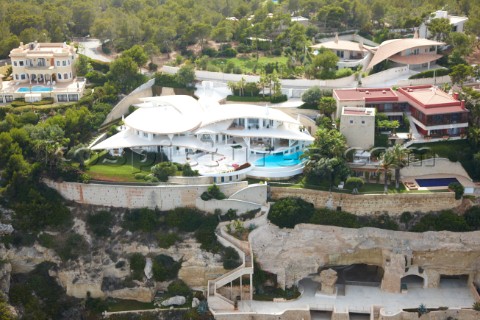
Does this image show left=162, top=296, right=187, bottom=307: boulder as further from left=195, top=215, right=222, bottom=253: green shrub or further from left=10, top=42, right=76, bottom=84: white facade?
left=10, top=42, right=76, bottom=84: white facade

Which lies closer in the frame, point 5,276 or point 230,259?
point 5,276

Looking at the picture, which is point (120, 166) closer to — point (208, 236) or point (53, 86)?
point (208, 236)

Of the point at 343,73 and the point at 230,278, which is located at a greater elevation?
the point at 343,73

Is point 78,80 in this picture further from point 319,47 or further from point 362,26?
point 362,26

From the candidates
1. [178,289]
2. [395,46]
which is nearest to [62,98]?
[178,289]

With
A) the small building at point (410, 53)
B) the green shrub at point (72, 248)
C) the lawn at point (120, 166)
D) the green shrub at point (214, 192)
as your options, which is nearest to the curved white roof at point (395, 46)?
the small building at point (410, 53)

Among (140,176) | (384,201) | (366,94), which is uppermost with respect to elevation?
(366,94)

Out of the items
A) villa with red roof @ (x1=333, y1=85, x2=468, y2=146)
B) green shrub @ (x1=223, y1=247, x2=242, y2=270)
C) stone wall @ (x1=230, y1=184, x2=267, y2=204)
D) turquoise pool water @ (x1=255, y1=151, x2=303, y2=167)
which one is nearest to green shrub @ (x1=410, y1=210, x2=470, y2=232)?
villa with red roof @ (x1=333, y1=85, x2=468, y2=146)

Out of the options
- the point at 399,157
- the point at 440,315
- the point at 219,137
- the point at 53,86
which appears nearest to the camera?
the point at 440,315
